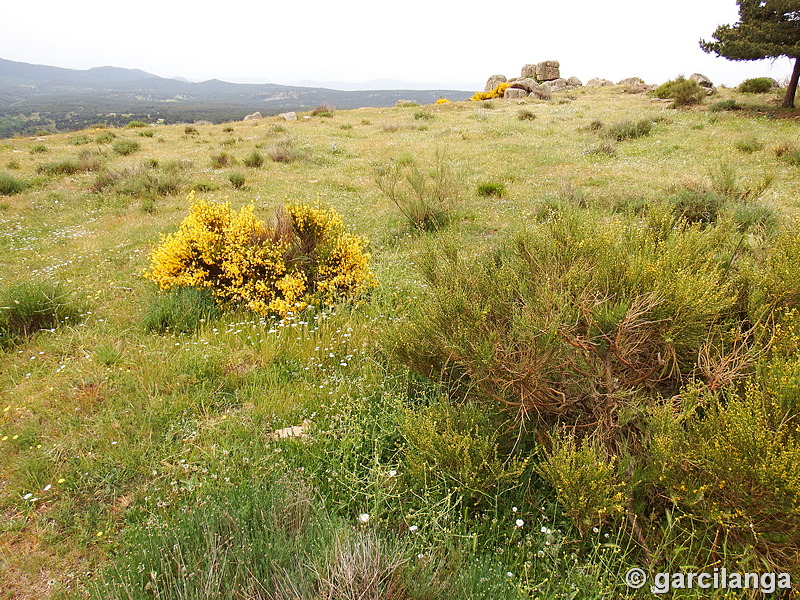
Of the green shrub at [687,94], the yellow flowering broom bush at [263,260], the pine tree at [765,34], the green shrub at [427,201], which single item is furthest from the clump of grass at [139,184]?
the green shrub at [687,94]

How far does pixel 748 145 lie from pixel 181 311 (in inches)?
576

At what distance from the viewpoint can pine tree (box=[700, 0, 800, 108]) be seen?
1581 centimetres

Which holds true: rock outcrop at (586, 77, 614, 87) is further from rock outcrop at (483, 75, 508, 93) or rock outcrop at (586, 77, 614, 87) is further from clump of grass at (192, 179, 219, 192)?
clump of grass at (192, 179, 219, 192)

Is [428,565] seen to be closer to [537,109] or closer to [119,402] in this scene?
[119,402]

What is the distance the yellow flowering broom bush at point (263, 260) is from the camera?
190 inches

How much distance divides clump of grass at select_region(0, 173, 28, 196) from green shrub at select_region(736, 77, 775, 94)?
32.8m

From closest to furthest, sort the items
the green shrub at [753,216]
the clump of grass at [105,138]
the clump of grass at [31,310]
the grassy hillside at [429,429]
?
the grassy hillside at [429,429] → the clump of grass at [31,310] → the green shrub at [753,216] → the clump of grass at [105,138]

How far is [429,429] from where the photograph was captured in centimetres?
246

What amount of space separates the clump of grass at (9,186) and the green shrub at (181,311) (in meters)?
8.62

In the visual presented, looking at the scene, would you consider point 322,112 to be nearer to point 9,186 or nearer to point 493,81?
point 9,186

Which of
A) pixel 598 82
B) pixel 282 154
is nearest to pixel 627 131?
pixel 282 154

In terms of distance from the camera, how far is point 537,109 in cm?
2452

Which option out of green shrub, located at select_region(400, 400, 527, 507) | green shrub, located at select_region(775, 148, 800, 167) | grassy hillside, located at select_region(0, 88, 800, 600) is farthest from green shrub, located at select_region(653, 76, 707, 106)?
green shrub, located at select_region(400, 400, 527, 507)

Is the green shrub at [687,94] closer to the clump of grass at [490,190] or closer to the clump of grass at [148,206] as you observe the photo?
the clump of grass at [490,190]
